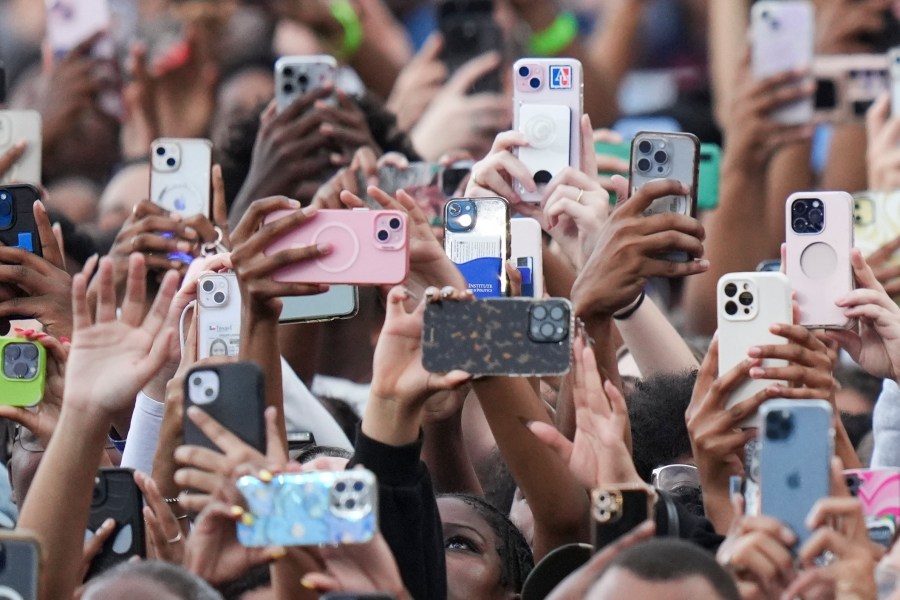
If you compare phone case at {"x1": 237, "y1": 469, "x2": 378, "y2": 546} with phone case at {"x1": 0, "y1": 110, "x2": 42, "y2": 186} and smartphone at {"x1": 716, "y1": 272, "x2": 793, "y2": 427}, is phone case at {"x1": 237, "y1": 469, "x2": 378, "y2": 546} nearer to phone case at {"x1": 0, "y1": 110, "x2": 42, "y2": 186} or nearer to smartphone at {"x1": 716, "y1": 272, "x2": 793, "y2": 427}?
smartphone at {"x1": 716, "y1": 272, "x2": 793, "y2": 427}

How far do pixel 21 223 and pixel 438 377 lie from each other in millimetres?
1291

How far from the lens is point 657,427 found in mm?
4188

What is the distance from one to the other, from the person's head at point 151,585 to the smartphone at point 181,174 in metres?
1.61

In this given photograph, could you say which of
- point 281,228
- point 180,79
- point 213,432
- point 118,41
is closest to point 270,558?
point 213,432

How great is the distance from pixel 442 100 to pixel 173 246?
1.80 meters

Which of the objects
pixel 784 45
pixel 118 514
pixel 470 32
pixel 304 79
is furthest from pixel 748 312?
pixel 470 32

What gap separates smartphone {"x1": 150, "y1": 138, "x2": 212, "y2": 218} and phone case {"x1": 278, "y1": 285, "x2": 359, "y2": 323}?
51cm

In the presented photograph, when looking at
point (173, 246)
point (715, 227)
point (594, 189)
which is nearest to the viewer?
point (594, 189)

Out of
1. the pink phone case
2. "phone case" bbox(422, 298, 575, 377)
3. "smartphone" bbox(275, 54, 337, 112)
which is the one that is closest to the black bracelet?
the pink phone case

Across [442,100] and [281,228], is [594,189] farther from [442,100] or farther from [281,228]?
[442,100]

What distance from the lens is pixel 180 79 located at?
6.39 meters

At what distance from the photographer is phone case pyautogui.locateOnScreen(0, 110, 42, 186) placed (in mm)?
4602

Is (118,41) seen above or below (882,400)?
above

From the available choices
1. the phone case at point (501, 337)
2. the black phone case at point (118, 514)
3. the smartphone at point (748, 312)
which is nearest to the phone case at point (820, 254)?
the smartphone at point (748, 312)
